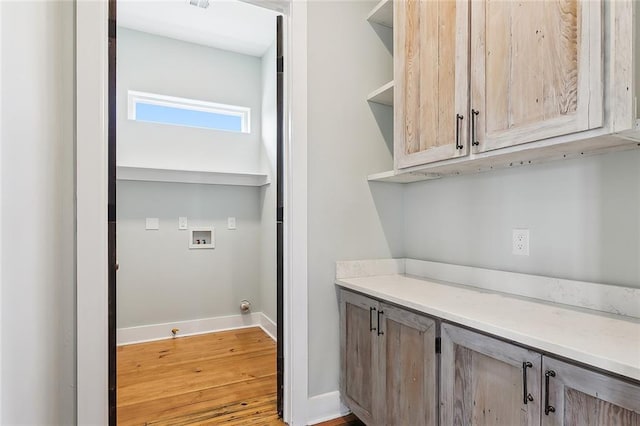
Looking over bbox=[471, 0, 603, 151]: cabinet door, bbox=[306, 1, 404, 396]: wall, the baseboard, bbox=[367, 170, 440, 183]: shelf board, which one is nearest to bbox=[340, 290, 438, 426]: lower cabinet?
bbox=[306, 1, 404, 396]: wall

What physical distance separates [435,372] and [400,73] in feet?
4.45

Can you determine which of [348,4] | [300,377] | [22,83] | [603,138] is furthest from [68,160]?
[603,138]

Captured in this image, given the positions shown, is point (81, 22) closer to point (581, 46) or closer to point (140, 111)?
point (581, 46)

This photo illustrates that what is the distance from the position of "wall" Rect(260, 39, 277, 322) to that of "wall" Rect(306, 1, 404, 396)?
141cm

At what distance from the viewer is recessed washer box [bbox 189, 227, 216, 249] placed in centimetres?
349

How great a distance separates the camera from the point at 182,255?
3449 mm

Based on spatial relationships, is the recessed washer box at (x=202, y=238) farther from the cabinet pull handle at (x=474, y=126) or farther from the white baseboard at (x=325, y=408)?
the cabinet pull handle at (x=474, y=126)

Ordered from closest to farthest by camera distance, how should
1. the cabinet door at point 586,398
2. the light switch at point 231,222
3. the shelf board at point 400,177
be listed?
the cabinet door at point 586,398, the shelf board at point 400,177, the light switch at point 231,222

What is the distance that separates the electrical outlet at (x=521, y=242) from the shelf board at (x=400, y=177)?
1.60 feet

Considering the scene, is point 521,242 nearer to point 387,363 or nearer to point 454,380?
point 454,380

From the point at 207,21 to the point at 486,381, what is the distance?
11.1ft

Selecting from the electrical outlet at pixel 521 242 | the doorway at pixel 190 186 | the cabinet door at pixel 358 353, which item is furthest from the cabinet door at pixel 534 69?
the doorway at pixel 190 186

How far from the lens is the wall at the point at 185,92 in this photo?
3.25 metres

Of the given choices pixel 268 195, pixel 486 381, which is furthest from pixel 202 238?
pixel 486 381
